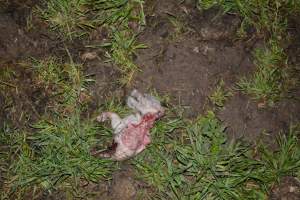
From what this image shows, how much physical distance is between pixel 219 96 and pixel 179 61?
0.44 meters

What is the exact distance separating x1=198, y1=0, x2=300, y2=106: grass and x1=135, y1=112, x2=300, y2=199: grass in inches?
15.3

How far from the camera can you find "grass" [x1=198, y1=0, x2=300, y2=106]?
3121 millimetres

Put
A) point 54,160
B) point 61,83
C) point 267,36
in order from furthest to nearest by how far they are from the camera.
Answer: point 267,36 < point 61,83 < point 54,160

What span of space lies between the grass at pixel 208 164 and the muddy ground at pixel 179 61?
4.8 inches

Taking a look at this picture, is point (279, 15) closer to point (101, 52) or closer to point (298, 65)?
point (298, 65)

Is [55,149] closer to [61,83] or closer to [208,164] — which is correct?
[61,83]

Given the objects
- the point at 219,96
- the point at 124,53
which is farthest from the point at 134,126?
the point at 219,96

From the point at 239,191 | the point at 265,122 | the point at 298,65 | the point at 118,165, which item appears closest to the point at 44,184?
the point at 118,165

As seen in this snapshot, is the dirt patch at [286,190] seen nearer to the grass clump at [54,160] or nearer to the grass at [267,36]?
the grass at [267,36]

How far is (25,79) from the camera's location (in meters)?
3.06

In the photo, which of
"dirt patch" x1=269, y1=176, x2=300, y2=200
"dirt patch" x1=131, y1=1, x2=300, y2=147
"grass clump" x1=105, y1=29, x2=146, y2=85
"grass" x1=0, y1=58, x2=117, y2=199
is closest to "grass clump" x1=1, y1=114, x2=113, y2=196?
"grass" x1=0, y1=58, x2=117, y2=199

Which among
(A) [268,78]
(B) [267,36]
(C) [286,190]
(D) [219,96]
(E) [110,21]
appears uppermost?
(E) [110,21]

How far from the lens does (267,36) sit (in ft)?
10.6

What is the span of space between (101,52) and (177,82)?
67 centimetres
